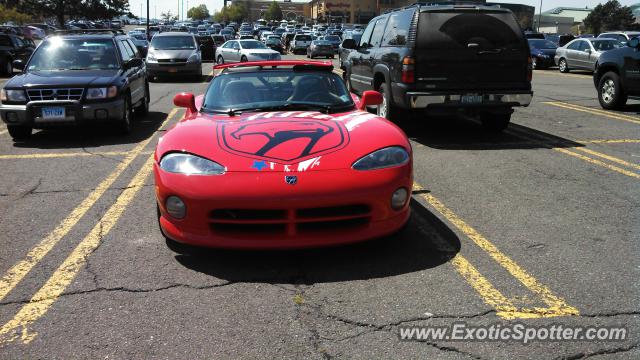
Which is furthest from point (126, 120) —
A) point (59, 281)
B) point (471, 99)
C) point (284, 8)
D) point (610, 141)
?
point (284, 8)

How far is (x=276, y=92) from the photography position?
5.15 metres

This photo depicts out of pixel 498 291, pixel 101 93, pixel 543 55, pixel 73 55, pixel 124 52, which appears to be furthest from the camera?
pixel 543 55

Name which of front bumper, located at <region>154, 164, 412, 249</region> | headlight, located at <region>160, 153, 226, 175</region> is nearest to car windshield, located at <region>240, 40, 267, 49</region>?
headlight, located at <region>160, 153, 226, 175</region>

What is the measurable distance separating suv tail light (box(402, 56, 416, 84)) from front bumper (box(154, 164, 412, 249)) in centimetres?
451

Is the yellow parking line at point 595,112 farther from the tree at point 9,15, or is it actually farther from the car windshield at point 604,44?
the tree at point 9,15

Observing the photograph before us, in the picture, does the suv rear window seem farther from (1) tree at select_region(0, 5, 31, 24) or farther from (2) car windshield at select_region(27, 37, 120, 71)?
(1) tree at select_region(0, 5, 31, 24)

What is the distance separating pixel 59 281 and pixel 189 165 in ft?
3.72

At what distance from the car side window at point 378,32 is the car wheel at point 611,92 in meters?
5.56

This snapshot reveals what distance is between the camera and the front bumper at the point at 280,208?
11.7 feet

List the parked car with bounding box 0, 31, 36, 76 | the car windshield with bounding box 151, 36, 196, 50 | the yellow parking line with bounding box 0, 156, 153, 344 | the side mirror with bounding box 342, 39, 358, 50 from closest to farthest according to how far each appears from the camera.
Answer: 1. the yellow parking line with bounding box 0, 156, 153, 344
2. the side mirror with bounding box 342, 39, 358, 50
3. the car windshield with bounding box 151, 36, 196, 50
4. the parked car with bounding box 0, 31, 36, 76

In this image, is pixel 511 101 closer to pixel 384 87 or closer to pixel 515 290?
pixel 384 87

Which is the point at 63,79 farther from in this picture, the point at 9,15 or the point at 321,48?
the point at 9,15

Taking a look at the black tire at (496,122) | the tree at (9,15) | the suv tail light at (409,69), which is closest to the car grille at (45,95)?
the suv tail light at (409,69)

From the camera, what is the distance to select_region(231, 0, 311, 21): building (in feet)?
559
